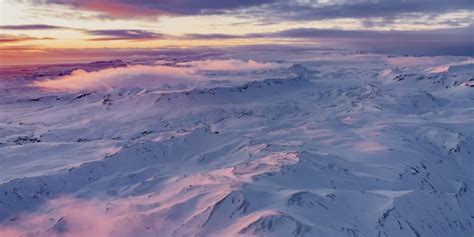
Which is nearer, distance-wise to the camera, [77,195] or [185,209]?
[185,209]

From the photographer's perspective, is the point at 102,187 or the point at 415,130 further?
the point at 415,130

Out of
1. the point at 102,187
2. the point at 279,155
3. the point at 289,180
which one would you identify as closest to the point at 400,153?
the point at 279,155

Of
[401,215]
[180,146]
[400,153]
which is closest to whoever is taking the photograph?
[401,215]

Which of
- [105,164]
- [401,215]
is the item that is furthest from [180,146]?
[401,215]

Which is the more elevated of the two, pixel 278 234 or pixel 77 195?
pixel 278 234

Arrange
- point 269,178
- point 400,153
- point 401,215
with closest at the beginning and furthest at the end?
point 401,215
point 269,178
point 400,153

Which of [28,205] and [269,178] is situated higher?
[269,178]

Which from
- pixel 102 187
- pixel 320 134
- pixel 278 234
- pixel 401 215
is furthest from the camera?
pixel 320 134

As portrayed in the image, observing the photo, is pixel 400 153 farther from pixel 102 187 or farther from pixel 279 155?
pixel 102 187

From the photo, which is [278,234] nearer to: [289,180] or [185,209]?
[185,209]
